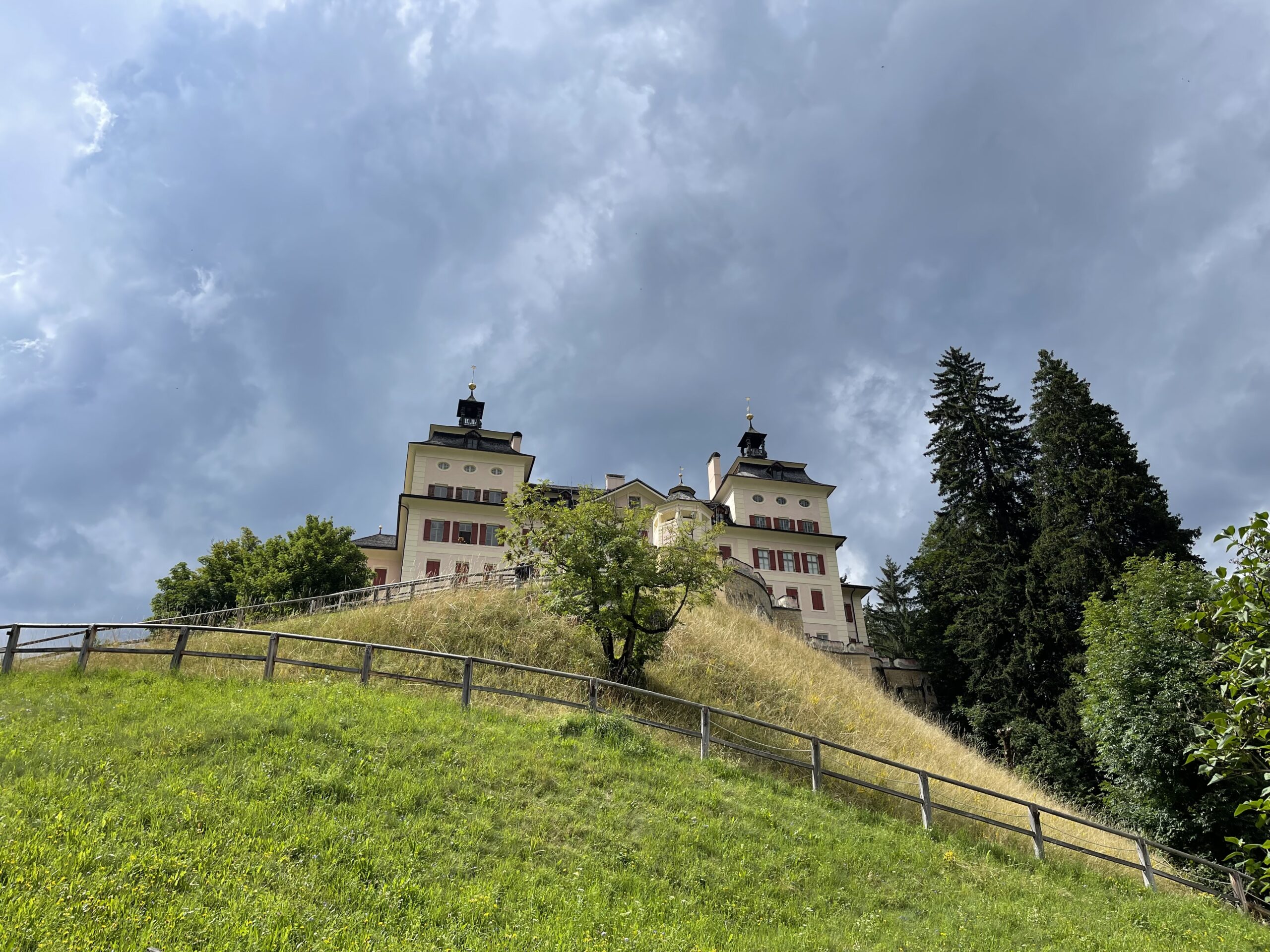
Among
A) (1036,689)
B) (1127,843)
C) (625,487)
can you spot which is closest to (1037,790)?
(1127,843)

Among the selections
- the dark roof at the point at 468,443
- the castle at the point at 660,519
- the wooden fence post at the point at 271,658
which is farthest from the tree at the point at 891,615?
the wooden fence post at the point at 271,658

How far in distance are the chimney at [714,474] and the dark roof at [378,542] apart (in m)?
23.8

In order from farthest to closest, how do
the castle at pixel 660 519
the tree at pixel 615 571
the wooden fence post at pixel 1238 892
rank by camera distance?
the castle at pixel 660 519, the tree at pixel 615 571, the wooden fence post at pixel 1238 892

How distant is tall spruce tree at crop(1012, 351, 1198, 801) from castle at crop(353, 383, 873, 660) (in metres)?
10.5

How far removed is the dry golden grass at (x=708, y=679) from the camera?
53.6ft

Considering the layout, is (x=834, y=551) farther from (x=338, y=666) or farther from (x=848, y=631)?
(x=338, y=666)

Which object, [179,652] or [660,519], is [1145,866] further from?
[660,519]

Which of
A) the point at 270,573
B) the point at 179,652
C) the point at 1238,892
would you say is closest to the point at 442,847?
the point at 179,652

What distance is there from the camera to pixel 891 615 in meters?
63.9

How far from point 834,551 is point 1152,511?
22574mm

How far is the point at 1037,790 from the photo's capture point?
2620cm

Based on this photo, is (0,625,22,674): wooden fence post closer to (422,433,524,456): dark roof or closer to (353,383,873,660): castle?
Result: (353,383,873,660): castle

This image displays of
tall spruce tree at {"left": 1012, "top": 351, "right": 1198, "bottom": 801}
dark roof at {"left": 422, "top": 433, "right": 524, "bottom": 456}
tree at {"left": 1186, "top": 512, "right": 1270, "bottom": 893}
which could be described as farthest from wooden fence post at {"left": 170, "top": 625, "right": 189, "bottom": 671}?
dark roof at {"left": 422, "top": 433, "right": 524, "bottom": 456}

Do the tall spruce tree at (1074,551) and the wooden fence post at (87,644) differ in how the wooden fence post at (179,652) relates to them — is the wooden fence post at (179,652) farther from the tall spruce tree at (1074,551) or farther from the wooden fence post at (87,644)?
the tall spruce tree at (1074,551)
